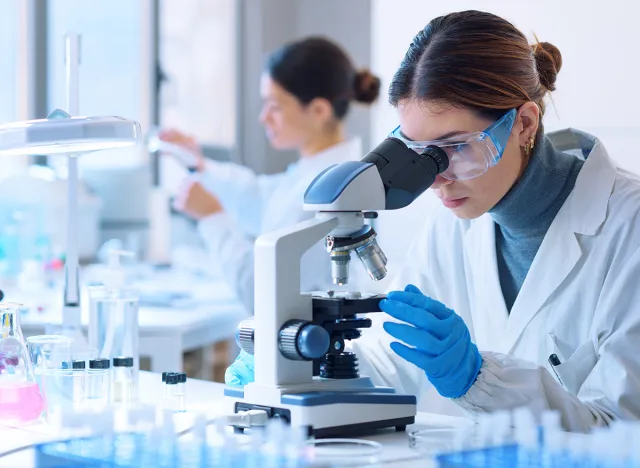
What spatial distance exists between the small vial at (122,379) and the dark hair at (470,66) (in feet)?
2.36

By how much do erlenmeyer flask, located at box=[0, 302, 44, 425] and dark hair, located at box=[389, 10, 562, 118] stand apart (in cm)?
82

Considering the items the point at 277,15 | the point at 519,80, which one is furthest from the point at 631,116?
the point at 277,15

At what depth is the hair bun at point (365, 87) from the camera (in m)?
3.36

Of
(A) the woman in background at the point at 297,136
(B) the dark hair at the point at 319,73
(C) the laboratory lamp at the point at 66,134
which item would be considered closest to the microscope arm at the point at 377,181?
(C) the laboratory lamp at the point at 66,134

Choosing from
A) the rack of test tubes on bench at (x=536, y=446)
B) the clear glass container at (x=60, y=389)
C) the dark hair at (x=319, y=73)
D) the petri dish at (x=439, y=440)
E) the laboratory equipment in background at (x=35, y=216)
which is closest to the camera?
the rack of test tubes on bench at (x=536, y=446)

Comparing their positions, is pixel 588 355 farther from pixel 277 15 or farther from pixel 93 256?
pixel 277 15

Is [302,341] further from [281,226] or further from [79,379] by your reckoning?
[281,226]

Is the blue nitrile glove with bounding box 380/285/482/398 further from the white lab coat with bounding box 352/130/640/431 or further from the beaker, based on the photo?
the beaker

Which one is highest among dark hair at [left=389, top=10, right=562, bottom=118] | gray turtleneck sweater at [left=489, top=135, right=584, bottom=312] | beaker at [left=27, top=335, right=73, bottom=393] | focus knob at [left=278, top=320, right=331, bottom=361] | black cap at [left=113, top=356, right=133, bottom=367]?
dark hair at [left=389, top=10, right=562, bottom=118]

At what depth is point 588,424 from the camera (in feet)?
4.89

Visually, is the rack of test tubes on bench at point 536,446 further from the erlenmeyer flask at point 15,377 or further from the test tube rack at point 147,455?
the erlenmeyer flask at point 15,377

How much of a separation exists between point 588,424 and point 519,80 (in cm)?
66

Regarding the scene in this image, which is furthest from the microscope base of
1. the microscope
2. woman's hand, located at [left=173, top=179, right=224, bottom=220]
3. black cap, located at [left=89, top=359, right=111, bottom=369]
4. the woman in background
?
woman's hand, located at [left=173, top=179, right=224, bottom=220]

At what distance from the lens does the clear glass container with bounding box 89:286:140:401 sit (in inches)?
72.3
